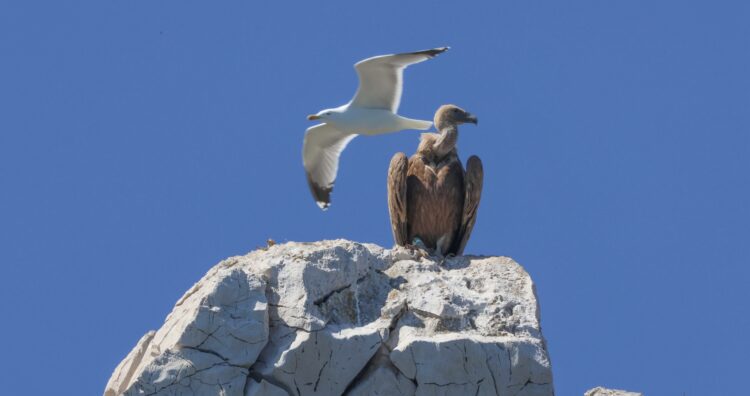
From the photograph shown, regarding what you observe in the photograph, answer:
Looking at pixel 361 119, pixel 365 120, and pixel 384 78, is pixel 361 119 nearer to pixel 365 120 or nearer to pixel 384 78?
pixel 365 120

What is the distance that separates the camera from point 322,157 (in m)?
20.5

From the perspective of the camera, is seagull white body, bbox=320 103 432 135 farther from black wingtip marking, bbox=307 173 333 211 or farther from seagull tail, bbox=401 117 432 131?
black wingtip marking, bbox=307 173 333 211

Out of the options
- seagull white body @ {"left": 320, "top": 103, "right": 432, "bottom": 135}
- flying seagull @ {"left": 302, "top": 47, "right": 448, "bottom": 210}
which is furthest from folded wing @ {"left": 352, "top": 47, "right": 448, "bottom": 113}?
seagull white body @ {"left": 320, "top": 103, "right": 432, "bottom": 135}

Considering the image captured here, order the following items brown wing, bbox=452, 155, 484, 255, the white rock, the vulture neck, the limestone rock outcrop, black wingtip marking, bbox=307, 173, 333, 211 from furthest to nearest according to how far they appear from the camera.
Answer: black wingtip marking, bbox=307, 173, 333, 211, the vulture neck, brown wing, bbox=452, 155, 484, 255, the white rock, the limestone rock outcrop

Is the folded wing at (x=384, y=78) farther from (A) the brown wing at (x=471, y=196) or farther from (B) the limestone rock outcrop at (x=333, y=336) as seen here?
(B) the limestone rock outcrop at (x=333, y=336)

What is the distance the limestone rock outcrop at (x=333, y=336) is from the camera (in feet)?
40.3

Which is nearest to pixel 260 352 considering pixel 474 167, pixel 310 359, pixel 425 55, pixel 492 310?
pixel 310 359

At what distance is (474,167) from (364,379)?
3862 millimetres

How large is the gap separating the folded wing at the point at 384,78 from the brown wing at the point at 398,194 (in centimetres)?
328

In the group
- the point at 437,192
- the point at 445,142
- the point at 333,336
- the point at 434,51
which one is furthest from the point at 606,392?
the point at 434,51

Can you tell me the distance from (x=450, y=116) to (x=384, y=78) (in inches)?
138

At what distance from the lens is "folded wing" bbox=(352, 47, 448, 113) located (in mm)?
18891

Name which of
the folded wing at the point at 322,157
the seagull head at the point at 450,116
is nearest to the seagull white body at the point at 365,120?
the folded wing at the point at 322,157

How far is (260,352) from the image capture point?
12414 millimetres
